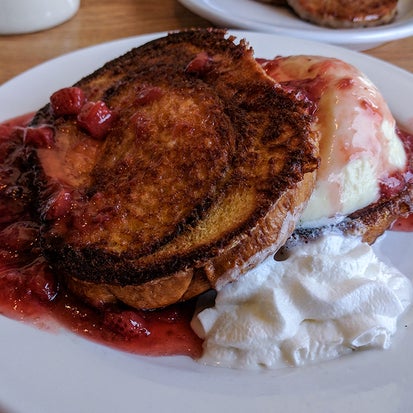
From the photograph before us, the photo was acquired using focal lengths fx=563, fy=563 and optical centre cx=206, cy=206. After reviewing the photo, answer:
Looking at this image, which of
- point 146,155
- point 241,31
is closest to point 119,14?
point 241,31

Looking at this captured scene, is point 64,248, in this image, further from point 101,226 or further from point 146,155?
point 146,155

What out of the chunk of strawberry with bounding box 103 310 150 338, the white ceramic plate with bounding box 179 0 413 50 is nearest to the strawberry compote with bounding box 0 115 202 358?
the chunk of strawberry with bounding box 103 310 150 338

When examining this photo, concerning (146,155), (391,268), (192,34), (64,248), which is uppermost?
(192,34)

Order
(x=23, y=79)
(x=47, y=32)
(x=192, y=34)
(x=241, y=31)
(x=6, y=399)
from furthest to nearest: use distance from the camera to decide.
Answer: (x=47, y=32)
(x=241, y=31)
(x=23, y=79)
(x=192, y=34)
(x=6, y=399)

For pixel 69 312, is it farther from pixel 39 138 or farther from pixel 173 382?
pixel 39 138

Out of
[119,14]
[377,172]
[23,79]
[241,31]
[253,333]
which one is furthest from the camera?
[119,14]

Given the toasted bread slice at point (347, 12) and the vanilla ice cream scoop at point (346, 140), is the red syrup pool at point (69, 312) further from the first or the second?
the toasted bread slice at point (347, 12)

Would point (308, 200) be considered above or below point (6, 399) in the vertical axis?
above
